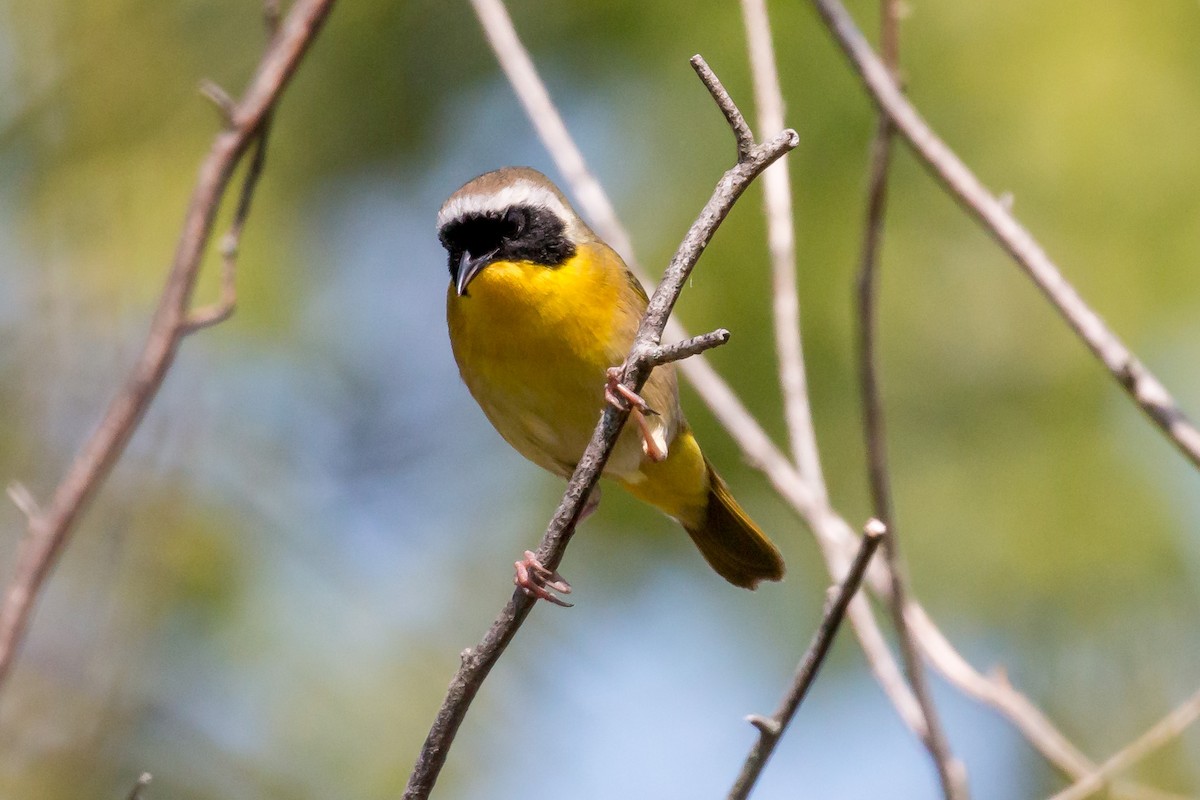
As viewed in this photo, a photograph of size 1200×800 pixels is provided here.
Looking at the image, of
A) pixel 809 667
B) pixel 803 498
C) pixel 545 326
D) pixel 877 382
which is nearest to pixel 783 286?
pixel 877 382

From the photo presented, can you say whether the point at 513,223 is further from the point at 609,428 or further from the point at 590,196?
the point at 609,428

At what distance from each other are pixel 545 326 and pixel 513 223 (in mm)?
351

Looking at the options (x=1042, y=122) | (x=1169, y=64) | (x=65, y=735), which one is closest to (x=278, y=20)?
(x=65, y=735)

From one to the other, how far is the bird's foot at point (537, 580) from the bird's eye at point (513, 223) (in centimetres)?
117

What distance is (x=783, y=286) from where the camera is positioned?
9.34ft

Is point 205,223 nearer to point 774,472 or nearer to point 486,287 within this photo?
point 486,287

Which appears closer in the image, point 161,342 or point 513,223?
point 161,342

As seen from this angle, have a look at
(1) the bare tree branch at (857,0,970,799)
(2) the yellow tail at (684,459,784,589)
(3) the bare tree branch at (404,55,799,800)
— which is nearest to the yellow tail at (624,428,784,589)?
(2) the yellow tail at (684,459,784,589)

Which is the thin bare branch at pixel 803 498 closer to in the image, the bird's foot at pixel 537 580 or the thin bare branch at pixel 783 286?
the thin bare branch at pixel 783 286

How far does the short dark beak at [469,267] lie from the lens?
10.3 ft

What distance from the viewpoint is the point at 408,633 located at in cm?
551

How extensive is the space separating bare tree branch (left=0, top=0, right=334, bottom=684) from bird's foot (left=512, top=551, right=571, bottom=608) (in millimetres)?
718

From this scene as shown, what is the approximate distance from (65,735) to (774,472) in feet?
6.58

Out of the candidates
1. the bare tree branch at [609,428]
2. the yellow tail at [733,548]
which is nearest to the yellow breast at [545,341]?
the yellow tail at [733,548]
